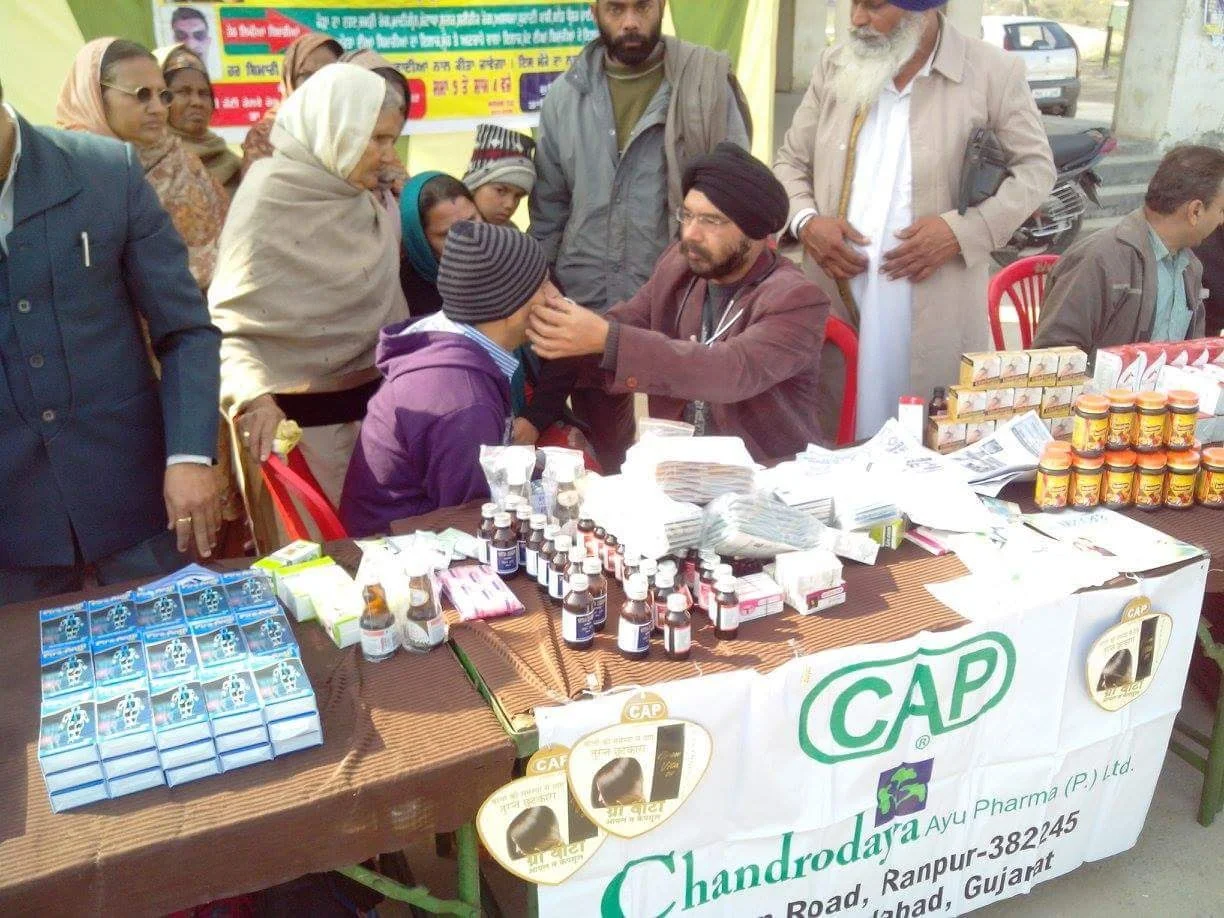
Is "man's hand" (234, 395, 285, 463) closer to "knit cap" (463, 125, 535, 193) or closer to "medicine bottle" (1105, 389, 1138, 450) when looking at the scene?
"knit cap" (463, 125, 535, 193)

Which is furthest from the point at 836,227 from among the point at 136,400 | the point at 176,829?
the point at 176,829

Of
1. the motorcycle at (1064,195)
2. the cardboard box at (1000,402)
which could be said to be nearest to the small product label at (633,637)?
the cardboard box at (1000,402)

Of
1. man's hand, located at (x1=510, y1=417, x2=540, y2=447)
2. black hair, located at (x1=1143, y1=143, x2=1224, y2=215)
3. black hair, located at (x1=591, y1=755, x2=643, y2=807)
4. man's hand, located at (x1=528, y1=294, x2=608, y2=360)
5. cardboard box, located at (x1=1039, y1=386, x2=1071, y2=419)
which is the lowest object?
black hair, located at (x1=591, y1=755, x2=643, y2=807)

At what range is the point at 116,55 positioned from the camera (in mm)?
3418

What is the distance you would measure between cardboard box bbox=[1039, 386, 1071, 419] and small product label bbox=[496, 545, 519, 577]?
62.7 inches

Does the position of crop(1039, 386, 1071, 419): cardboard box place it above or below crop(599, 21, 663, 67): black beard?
below

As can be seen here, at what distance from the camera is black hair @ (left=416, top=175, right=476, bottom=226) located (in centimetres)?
327

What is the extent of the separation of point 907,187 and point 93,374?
99.6 inches

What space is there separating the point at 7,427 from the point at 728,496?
151 cm

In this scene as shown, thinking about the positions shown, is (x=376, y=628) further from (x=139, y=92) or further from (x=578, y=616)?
(x=139, y=92)

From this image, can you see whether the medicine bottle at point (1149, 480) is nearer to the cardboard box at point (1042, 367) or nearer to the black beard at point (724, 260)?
the cardboard box at point (1042, 367)

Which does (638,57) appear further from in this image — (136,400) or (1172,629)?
(1172,629)

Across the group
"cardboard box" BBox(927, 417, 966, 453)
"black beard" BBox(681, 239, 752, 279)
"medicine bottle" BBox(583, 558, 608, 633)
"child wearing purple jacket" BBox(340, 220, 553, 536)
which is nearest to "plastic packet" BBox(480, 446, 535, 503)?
"child wearing purple jacket" BBox(340, 220, 553, 536)

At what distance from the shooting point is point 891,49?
3.35 meters
